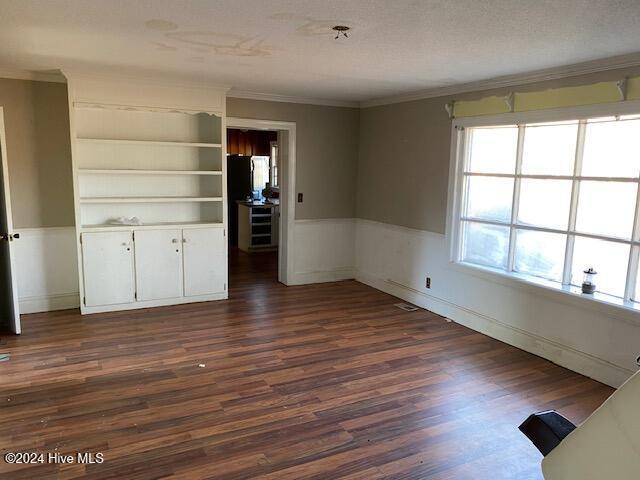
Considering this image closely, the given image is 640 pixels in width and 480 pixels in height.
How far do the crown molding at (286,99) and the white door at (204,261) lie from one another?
1547 millimetres

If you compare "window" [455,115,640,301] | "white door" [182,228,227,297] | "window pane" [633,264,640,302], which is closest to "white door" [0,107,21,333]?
"white door" [182,228,227,297]

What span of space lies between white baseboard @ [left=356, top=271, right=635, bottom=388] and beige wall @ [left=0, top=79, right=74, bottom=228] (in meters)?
3.75

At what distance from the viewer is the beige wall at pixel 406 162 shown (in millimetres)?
4879

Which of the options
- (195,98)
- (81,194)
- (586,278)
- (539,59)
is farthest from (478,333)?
(81,194)

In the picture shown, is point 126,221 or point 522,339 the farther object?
point 126,221

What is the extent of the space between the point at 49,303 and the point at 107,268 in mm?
715

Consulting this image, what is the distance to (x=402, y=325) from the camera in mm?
4684

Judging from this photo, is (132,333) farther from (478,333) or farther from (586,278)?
(586,278)

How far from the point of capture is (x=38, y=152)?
15.1 feet

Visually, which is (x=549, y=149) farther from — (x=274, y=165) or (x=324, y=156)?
(x=274, y=165)

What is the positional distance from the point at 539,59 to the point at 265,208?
5415 mm

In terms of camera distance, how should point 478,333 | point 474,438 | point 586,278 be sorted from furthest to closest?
point 478,333 → point 586,278 → point 474,438

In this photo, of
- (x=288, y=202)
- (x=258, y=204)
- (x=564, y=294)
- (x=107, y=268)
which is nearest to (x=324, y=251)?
(x=288, y=202)

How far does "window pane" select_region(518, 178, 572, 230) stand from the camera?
380cm
